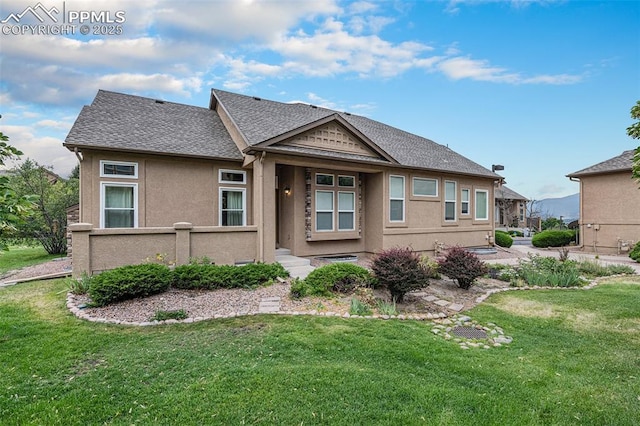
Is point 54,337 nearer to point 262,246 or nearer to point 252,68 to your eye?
point 262,246

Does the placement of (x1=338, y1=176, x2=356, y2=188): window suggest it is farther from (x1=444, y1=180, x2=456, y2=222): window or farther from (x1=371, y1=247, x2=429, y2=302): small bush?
(x1=371, y1=247, x2=429, y2=302): small bush

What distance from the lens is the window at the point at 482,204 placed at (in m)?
15.4

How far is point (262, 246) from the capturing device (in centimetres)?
932

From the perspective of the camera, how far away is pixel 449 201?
1416cm

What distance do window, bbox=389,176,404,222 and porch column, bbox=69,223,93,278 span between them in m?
9.52

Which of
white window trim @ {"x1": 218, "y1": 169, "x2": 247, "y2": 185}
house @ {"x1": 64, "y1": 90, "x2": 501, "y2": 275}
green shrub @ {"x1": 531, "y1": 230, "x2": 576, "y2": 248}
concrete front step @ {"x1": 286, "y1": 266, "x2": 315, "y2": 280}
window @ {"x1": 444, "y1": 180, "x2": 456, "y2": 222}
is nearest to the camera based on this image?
house @ {"x1": 64, "y1": 90, "x2": 501, "y2": 275}

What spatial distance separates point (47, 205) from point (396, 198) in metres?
16.7

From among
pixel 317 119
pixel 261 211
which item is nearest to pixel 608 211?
pixel 317 119

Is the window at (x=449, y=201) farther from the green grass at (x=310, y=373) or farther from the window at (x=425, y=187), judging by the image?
the green grass at (x=310, y=373)

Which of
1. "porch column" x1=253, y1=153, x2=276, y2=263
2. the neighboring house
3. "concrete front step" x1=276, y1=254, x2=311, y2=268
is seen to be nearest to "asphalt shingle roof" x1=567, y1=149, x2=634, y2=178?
→ the neighboring house

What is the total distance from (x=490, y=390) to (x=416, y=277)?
3488 millimetres

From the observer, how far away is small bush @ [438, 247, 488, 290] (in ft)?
26.2

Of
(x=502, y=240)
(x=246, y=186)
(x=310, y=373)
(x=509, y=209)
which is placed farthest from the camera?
(x=509, y=209)

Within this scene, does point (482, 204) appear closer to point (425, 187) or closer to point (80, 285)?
point (425, 187)
